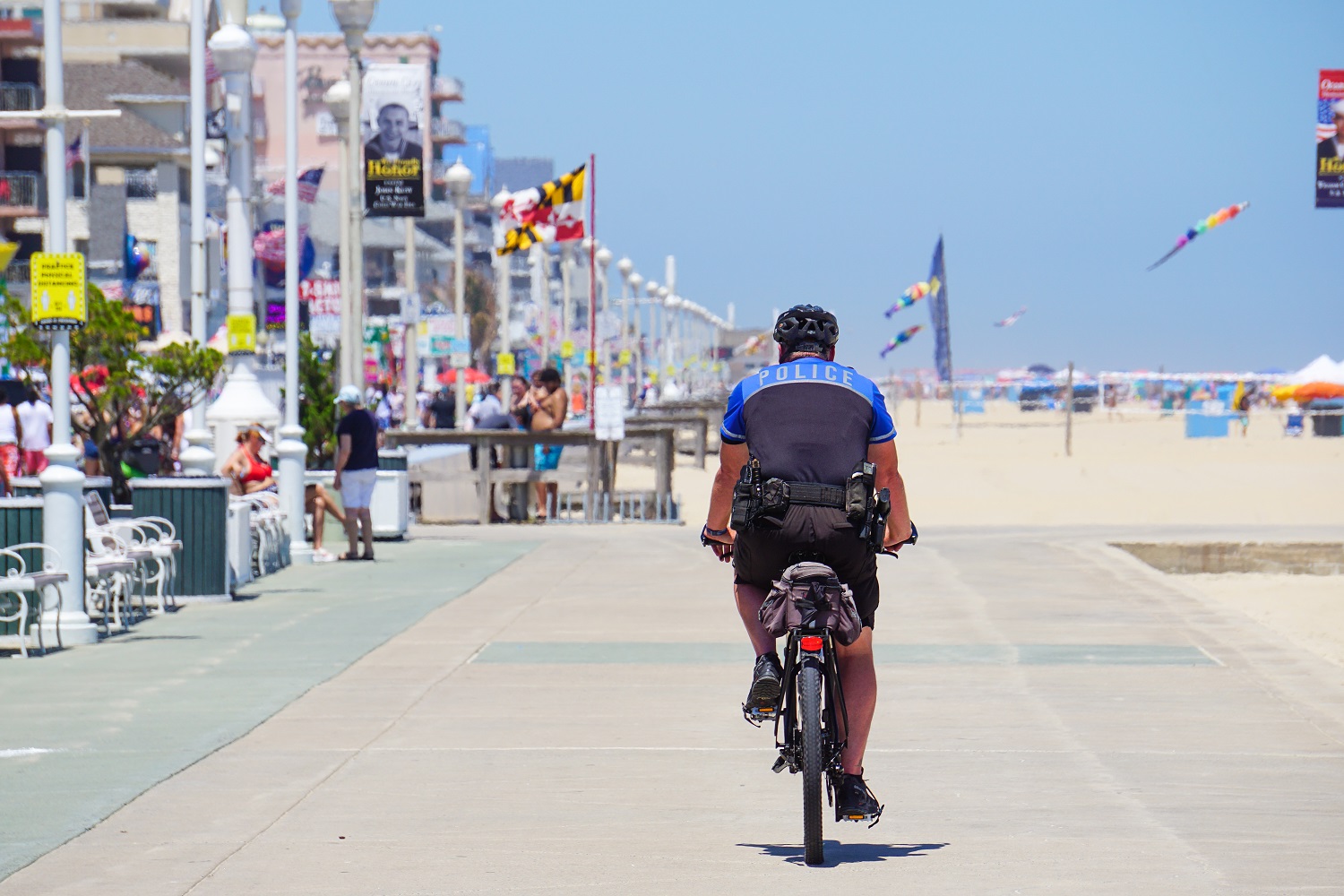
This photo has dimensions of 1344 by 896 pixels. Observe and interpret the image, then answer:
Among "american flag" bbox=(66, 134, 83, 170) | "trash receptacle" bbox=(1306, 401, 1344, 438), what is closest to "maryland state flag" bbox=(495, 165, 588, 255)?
"american flag" bbox=(66, 134, 83, 170)

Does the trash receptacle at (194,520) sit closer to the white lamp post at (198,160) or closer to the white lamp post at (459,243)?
the white lamp post at (198,160)

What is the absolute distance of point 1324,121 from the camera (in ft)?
105

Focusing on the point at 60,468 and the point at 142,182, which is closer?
the point at 60,468

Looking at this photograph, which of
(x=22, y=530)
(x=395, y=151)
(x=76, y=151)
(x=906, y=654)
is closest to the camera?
(x=906, y=654)

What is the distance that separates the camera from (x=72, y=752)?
28.9ft

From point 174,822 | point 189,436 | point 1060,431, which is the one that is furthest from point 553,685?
point 1060,431

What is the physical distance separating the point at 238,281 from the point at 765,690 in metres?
14.2

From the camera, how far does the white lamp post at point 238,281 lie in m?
19.3

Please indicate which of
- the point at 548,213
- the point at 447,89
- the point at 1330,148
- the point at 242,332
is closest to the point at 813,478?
the point at 242,332

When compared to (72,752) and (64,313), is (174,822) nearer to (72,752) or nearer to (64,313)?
(72,752)

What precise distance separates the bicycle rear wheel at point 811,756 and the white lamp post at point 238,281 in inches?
538

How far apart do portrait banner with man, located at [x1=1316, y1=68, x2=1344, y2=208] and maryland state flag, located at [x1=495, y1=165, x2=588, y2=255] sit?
38.7 feet

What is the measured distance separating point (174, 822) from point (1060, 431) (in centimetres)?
6469

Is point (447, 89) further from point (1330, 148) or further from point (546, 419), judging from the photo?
point (546, 419)
